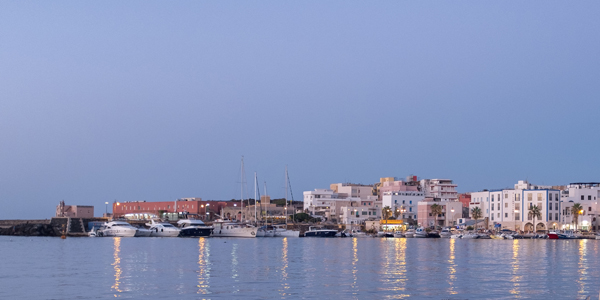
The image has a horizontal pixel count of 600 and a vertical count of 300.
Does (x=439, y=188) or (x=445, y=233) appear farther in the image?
(x=439, y=188)

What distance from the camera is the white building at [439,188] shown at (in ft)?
523

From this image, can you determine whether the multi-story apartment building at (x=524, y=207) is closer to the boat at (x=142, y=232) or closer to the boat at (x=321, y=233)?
the boat at (x=321, y=233)

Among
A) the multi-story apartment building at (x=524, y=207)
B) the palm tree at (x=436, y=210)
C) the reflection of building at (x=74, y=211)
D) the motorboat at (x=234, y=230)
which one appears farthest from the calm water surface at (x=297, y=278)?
the reflection of building at (x=74, y=211)

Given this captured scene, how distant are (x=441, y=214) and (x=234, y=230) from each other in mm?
47680

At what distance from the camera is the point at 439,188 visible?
159875 millimetres

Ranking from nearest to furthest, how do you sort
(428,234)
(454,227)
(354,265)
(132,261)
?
1. (354,265)
2. (132,261)
3. (428,234)
4. (454,227)

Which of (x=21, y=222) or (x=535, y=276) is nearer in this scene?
(x=535, y=276)

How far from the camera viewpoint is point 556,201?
128 meters

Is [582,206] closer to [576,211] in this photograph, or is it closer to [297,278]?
[576,211]

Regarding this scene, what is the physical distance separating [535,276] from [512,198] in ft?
300

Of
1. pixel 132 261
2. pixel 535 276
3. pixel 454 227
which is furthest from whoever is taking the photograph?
pixel 454 227

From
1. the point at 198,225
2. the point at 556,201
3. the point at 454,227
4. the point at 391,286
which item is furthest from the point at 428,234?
the point at 391,286

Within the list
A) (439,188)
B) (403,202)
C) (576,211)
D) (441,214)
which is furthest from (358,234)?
(576,211)

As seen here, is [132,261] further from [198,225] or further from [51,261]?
[198,225]
